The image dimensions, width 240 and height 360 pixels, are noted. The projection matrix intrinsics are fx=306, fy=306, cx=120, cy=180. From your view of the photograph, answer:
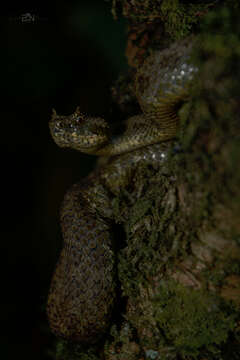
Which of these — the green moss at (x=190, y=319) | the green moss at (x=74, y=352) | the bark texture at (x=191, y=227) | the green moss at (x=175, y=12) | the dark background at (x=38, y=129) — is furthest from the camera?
the dark background at (x=38, y=129)

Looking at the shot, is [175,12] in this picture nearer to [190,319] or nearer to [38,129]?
[190,319]

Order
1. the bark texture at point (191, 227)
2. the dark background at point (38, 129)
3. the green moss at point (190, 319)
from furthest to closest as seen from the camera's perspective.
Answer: the dark background at point (38, 129) < the green moss at point (190, 319) < the bark texture at point (191, 227)

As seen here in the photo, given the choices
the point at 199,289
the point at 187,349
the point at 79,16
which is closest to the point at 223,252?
the point at 199,289

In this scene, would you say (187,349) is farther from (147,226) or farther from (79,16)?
(79,16)

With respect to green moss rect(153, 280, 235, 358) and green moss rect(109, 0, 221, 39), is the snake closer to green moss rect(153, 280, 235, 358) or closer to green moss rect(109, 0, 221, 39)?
green moss rect(109, 0, 221, 39)

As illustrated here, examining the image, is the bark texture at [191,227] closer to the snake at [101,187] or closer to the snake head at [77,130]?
the snake at [101,187]

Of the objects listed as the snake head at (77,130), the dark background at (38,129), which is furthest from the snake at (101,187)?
the dark background at (38,129)

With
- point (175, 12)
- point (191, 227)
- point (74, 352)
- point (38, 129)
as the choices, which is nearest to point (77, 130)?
point (175, 12)
